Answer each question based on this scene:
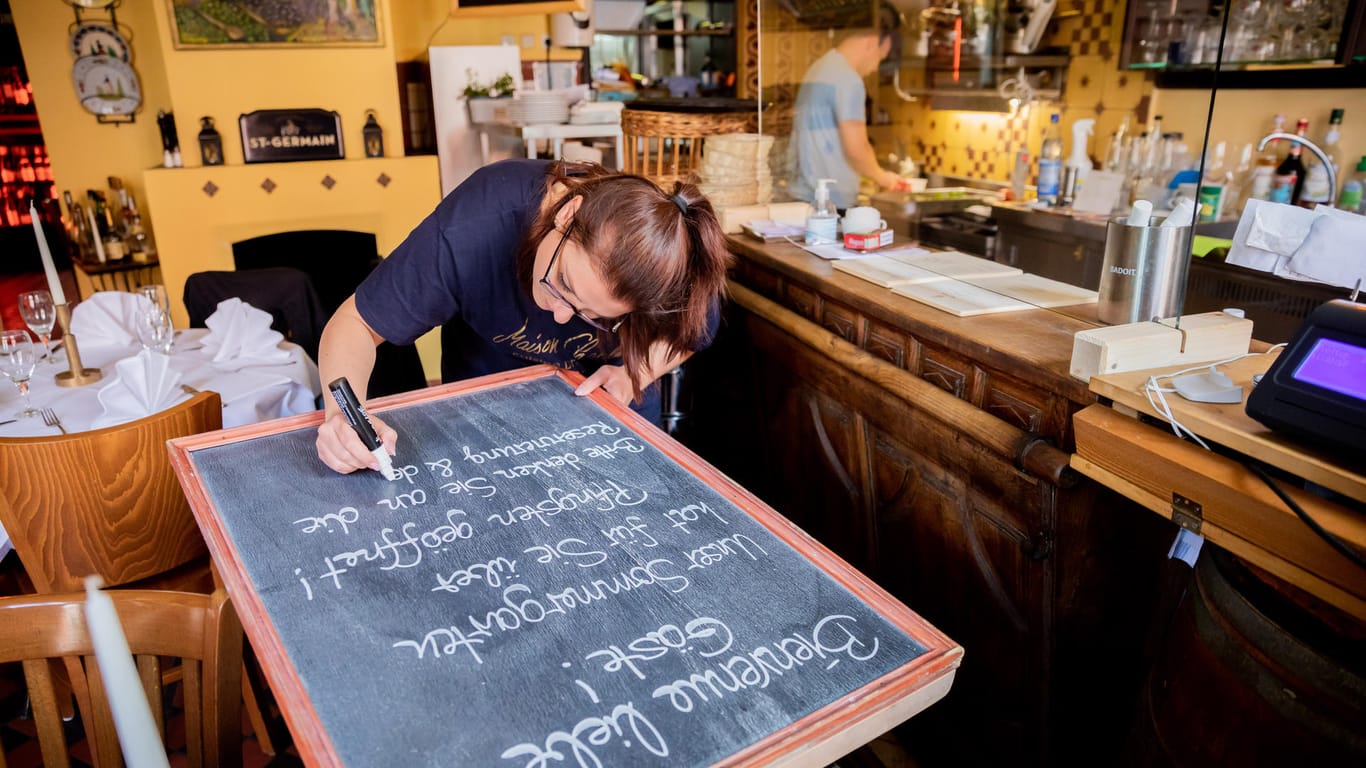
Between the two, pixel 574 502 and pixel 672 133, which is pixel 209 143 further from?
pixel 574 502

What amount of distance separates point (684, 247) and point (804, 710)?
0.90 m

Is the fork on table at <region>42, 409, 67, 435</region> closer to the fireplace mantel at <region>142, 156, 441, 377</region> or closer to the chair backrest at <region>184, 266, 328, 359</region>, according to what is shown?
the chair backrest at <region>184, 266, 328, 359</region>

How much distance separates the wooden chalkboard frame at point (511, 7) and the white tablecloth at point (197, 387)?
82.7 inches

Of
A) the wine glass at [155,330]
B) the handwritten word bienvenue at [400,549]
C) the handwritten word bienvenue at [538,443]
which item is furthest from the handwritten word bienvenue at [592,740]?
the wine glass at [155,330]

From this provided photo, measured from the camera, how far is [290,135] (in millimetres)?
5062

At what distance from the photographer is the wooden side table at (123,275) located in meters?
5.11

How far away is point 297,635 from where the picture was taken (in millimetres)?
1098

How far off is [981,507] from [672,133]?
6.02 ft

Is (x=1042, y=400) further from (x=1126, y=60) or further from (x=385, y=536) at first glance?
(x=1126, y=60)

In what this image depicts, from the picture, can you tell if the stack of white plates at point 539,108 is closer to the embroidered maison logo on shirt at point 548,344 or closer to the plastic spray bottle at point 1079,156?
the plastic spray bottle at point 1079,156

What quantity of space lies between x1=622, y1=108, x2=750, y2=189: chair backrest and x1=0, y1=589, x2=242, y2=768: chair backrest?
2043 millimetres

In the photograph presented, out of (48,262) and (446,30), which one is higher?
(446,30)

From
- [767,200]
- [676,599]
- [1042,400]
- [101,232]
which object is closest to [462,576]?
[676,599]

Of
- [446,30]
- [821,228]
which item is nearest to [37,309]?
[821,228]
